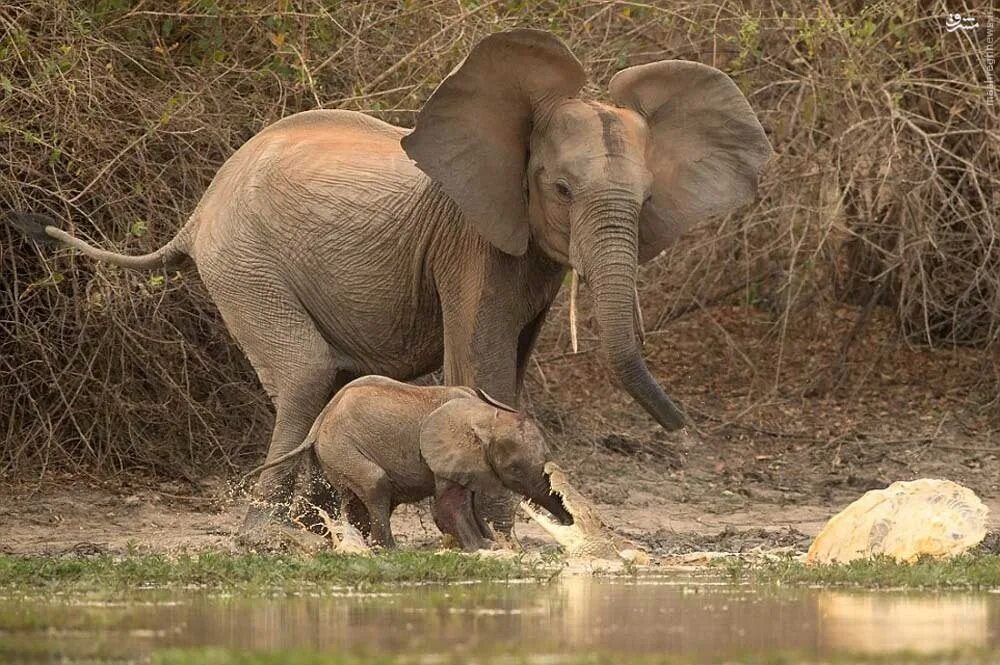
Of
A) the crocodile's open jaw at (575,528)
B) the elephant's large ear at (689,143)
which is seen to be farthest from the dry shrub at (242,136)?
the crocodile's open jaw at (575,528)

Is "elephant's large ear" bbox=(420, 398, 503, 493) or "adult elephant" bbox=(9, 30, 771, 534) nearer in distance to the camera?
"elephant's large ear" bbox=(420, 398, 503, 493)

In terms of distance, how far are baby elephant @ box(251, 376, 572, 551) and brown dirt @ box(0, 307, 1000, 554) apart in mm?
1132

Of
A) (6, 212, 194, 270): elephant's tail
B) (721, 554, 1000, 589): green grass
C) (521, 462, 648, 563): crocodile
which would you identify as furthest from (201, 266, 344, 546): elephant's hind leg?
(721, 554, 1000, 589): green grass

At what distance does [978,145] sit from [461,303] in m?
5.55

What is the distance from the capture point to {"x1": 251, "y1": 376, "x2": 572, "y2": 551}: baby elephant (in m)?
9.36

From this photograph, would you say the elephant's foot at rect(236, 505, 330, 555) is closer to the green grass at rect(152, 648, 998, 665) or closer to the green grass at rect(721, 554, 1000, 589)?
the green grass at rect(721, 554, 1000, 589)

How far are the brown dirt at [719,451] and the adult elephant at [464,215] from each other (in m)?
1.11

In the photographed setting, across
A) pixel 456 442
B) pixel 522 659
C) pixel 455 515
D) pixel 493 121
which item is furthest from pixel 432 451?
pixel 522 659

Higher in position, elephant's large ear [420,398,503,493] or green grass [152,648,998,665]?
elephant's large ear [420,398,503,493]

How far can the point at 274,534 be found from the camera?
1007 cm

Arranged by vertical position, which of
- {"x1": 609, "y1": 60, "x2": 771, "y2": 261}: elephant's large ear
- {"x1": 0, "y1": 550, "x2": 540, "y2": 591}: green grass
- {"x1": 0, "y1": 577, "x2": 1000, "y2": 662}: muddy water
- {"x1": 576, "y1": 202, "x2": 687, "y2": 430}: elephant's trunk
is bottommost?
{"x1": 0, "y1": 577, "x2": 1000, "y2": 662}: muddy water

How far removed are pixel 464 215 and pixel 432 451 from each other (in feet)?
3.52

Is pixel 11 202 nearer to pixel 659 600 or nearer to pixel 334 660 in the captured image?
pixel 659 600

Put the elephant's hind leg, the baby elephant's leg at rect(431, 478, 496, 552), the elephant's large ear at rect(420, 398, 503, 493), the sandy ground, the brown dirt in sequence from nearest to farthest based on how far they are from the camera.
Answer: the elephant's large ear at rect(420, 398, 503, 493) < the baby elephant's leg at rect(431, 478, 496, 552) < the elephant's hind leg < the sandy ground < the brown dirt
